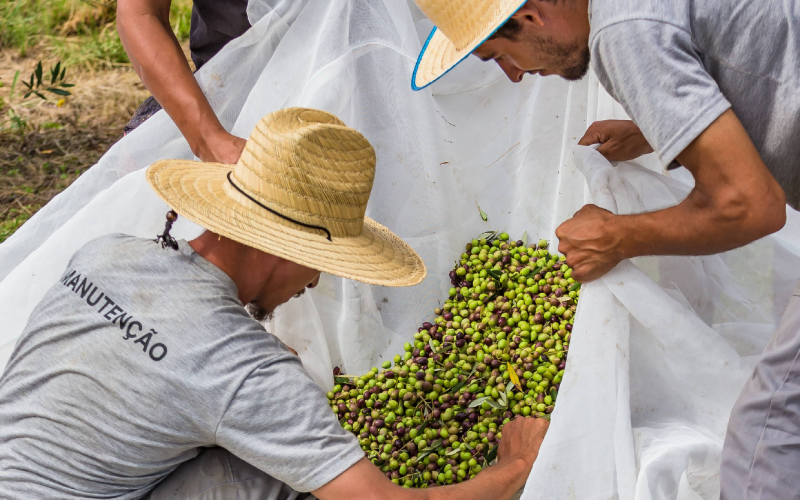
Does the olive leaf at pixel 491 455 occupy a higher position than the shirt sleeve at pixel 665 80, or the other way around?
the shirt sleeve at pixel 665 80

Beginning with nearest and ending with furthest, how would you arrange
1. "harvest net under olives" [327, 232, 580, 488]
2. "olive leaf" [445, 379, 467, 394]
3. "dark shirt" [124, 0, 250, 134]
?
1. "harvest net under olives" [327, 232, 580, 488]
2. "olive leaf" [445, 379, 467, 394]
3. "dark shirt" [124, 0, 250, 134]

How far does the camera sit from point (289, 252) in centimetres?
168

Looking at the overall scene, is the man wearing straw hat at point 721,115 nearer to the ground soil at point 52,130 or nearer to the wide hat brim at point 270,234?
the wide hat brim at point 270,234

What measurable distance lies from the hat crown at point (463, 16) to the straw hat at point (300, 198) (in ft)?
1.13

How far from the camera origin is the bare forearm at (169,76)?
7.63ft

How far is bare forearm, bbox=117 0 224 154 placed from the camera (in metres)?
2.33

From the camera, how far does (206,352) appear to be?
165cm

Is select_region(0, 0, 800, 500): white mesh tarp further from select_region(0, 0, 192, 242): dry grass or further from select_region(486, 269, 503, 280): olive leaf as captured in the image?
select_region(0, 0, 192, 242): dry grass

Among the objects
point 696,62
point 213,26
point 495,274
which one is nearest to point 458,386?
point 495,274

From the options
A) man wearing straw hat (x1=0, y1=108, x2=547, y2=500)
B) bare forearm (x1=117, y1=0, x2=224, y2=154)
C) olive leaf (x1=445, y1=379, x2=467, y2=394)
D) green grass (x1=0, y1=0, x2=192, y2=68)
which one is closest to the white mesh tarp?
bare forearm (x1=117, y1=0, x2=224, y2=154)

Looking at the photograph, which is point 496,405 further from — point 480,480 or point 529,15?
point 529,15

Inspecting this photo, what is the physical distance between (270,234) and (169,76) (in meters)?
0.92

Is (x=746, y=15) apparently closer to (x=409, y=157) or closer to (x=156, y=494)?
(x=409, y=157)

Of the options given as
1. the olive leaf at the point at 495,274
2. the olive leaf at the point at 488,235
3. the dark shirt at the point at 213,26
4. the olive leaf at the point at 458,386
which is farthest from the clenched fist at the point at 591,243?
the dark shirt at the point at 213,26
